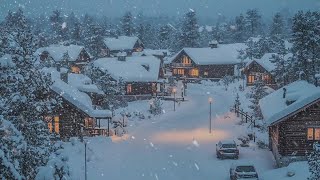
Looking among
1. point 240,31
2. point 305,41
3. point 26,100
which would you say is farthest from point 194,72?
point 26,100

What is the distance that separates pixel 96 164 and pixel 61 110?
821 cm

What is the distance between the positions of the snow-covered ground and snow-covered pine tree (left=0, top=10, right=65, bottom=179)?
7.38 m

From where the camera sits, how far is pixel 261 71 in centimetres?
7525

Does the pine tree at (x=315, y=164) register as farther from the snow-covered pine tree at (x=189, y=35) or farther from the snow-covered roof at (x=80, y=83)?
the snow-covered pine tree at (x=189, y=35)

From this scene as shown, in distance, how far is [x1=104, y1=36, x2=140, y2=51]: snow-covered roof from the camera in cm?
10955

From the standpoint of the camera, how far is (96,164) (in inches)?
1351

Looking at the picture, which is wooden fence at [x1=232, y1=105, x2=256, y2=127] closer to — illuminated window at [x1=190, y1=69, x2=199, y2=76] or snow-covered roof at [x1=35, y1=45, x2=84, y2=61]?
illuminated window at [x1=190, y1=69, x2=199, y2=76]

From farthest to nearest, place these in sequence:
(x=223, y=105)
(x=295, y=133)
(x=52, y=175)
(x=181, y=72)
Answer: (x=181, y=72) → (x=223, y=105) → (x=295, y=133) → (x=52, y=175)

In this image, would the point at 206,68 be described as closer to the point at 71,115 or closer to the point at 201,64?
the point at 201,64

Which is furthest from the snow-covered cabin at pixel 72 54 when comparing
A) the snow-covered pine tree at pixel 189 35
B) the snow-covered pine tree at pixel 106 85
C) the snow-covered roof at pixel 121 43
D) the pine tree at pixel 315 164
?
the pine tree at pixel 315 164

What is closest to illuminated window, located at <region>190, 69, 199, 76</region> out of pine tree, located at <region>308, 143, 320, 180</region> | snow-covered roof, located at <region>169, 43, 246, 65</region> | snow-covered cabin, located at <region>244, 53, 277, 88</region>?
snow-covered roof, located at <region>169, 43, 246, 65</region>

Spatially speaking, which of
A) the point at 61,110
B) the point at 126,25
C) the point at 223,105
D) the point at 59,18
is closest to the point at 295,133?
the point at 61,110

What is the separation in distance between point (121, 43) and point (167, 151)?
75341 mm

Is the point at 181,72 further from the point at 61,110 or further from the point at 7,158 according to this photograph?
the point at 7,158
